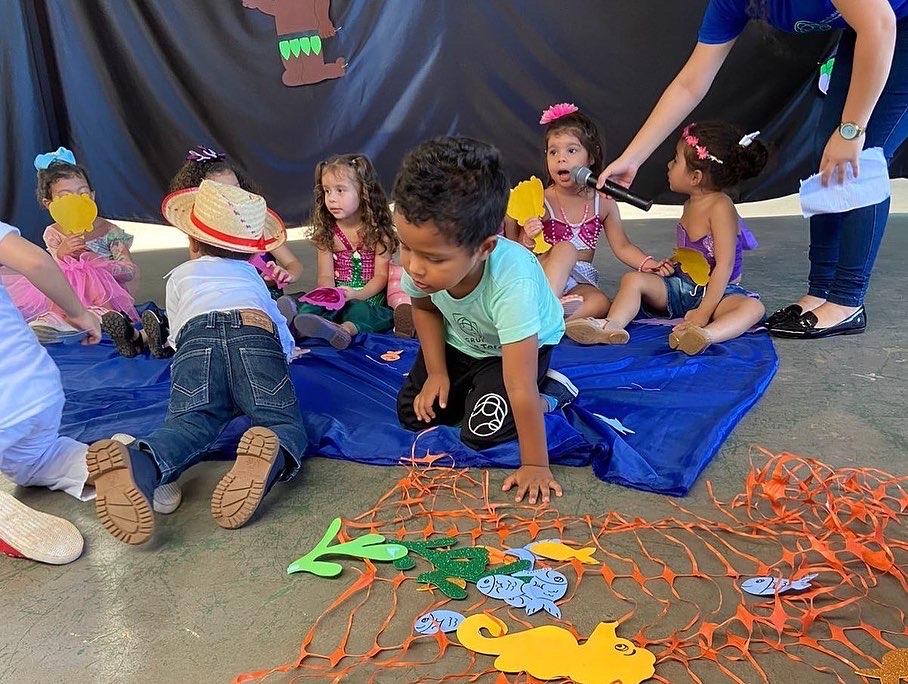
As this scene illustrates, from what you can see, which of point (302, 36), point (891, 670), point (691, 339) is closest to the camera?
point (891, 670)

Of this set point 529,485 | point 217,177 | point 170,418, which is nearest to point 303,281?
point 217,177

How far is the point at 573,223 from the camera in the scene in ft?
9.25

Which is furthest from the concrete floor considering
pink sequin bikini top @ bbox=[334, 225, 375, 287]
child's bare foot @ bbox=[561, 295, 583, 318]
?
pink sequin bikini top @ bbox=[334, 225, 375, 287]

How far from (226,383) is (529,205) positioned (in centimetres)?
143

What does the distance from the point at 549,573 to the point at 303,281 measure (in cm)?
249

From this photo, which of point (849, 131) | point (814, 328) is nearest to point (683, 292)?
point (814, 328)

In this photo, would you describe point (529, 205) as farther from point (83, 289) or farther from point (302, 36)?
point (302, 36)

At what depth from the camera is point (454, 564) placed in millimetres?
1371

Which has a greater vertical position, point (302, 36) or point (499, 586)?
point (302, 36)

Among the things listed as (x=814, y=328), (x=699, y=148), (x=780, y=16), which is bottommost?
(x=814, y=328)

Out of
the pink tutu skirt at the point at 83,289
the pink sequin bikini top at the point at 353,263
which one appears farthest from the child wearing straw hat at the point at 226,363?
the pink tutu skirt at the point at 83,289

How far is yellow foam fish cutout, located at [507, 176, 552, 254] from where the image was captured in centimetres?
277

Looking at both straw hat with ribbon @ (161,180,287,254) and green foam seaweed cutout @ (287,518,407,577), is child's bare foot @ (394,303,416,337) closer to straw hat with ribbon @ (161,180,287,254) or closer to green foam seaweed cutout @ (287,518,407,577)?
straw hat with ribbon @ (161,180,287,254)

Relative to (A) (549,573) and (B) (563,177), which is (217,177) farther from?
(A) (549,573)
